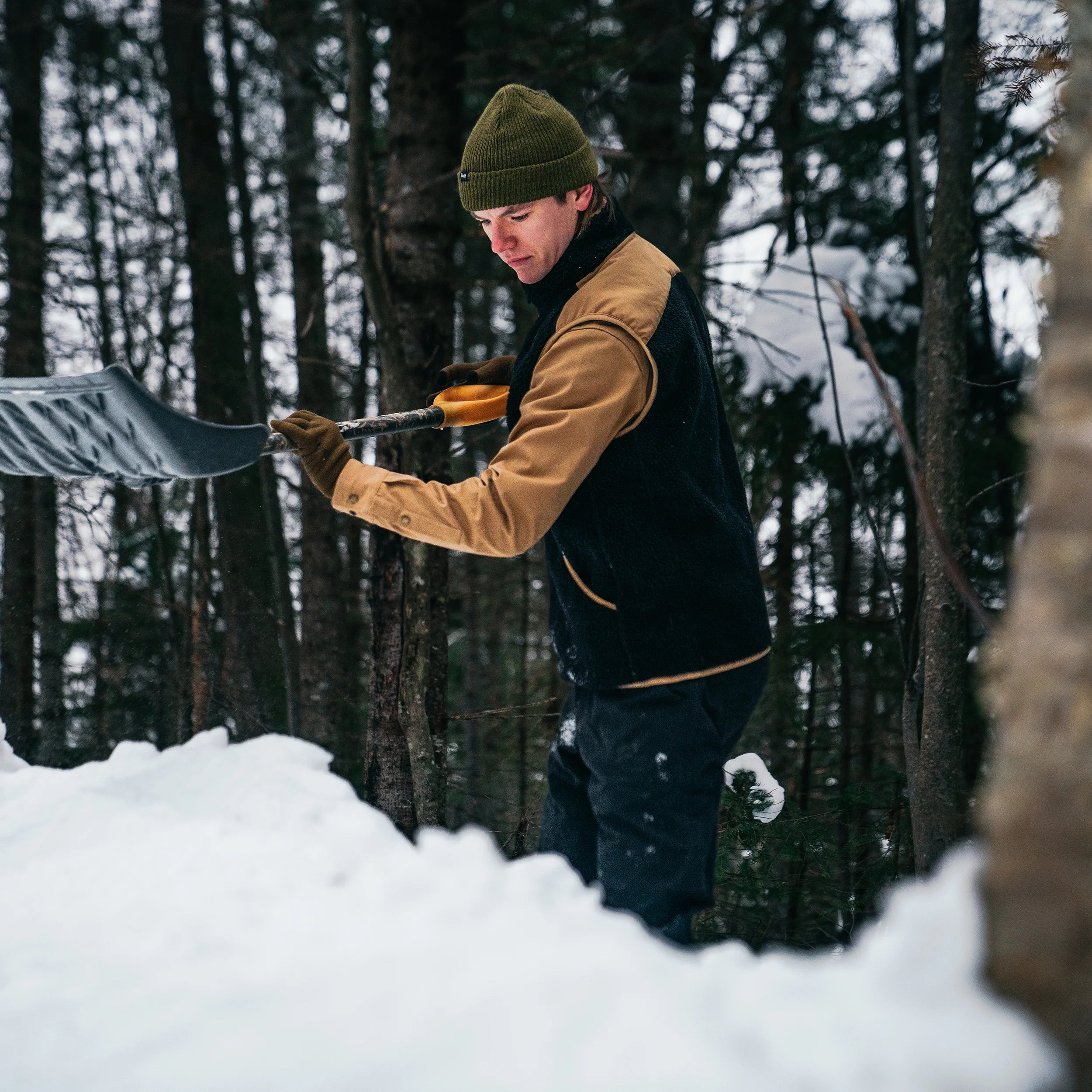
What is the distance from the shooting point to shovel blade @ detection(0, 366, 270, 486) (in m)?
2.16

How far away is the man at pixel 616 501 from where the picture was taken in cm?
184

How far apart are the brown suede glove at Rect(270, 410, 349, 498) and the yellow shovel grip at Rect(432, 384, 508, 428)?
572 mm

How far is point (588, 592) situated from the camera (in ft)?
6.77

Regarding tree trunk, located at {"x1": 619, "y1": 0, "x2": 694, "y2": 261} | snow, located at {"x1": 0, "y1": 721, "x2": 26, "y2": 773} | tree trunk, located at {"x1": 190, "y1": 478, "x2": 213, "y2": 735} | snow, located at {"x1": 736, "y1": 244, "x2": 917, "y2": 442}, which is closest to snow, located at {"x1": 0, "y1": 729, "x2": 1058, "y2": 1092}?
snow, located at {"x1": 0, "y1": 721, "x2": 26, "y2": 773}

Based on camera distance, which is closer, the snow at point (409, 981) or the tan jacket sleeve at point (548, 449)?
the snow at point (409, 981)

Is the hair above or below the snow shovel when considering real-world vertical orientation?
above

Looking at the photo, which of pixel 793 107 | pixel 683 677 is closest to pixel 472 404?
pixel 683 677

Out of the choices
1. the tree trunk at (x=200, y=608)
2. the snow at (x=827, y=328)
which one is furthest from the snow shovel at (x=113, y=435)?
the tree trunk at (x=200, y=608)

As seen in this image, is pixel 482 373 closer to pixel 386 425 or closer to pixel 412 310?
pixel 386 425

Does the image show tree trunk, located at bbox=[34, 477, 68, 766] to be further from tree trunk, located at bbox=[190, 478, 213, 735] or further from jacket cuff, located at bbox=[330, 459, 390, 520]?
jacket cuff, located at bbox=[330, 459, 390, 520]

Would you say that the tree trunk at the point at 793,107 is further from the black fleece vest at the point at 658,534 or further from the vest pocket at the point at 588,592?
the vest pocket at the point at 588,592

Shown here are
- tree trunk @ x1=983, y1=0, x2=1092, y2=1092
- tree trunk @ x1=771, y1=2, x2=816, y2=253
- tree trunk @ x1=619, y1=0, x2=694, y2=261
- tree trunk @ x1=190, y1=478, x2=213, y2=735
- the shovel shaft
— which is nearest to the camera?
tree trunk @ x1=983, y1=0, x2=1092, y2=1092

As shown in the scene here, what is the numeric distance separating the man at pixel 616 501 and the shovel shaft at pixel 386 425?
20cm

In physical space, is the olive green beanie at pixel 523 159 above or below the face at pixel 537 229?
above
